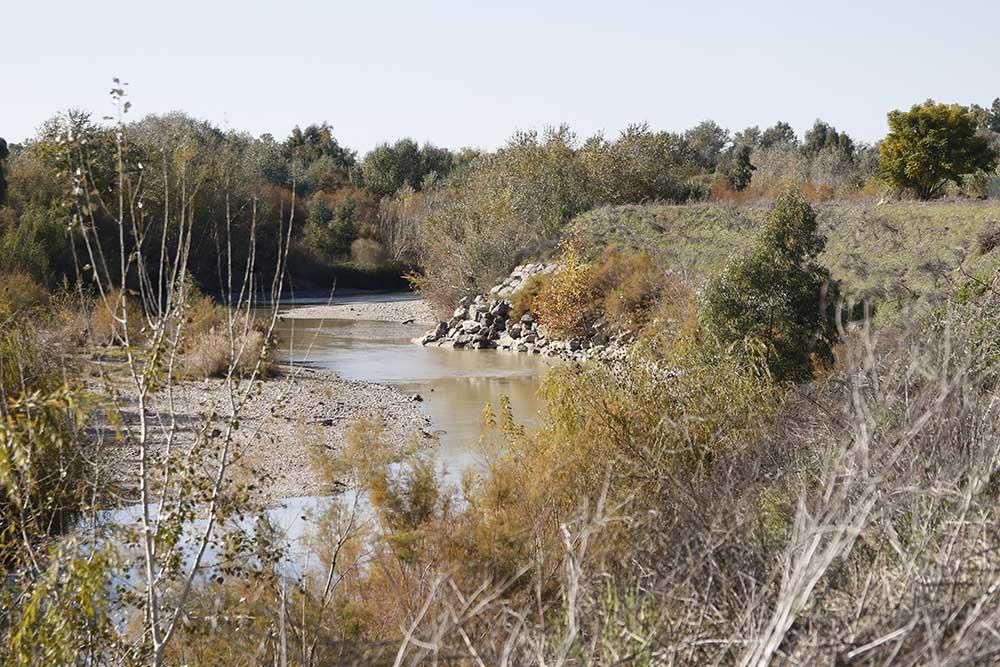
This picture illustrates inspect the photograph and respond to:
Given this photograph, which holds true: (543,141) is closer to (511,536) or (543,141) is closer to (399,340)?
(399,340)

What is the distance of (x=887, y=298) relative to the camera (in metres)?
23.9

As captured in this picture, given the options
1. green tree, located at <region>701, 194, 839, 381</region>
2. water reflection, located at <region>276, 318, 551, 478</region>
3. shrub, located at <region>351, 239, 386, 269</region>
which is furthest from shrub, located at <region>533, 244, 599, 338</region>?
shrub, located at <region>351, 239, 386, 269</region>

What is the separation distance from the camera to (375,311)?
4491 cm

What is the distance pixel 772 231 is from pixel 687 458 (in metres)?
7.28

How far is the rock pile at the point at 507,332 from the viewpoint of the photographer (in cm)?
3347

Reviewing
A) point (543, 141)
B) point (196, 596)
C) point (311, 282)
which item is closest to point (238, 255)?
point (311, 282)

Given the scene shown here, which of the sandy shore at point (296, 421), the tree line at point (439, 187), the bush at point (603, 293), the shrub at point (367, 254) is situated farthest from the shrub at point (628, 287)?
the shrub at point (367, 254)

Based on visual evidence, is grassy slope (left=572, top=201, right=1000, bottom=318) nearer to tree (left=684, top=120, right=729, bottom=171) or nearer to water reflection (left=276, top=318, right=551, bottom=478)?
water reflection (left=276, top=318, right=551, bottom=478)

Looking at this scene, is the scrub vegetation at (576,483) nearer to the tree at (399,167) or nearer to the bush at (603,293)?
the bush at (603,293)

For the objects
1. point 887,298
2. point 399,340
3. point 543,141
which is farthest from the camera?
point 543,141

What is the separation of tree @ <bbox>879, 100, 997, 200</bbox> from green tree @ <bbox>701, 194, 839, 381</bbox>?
774 inches

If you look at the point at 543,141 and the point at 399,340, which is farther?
the point at 543,141

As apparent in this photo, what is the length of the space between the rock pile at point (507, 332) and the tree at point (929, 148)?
35.3ft

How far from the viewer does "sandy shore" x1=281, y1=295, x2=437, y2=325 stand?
42.3m
